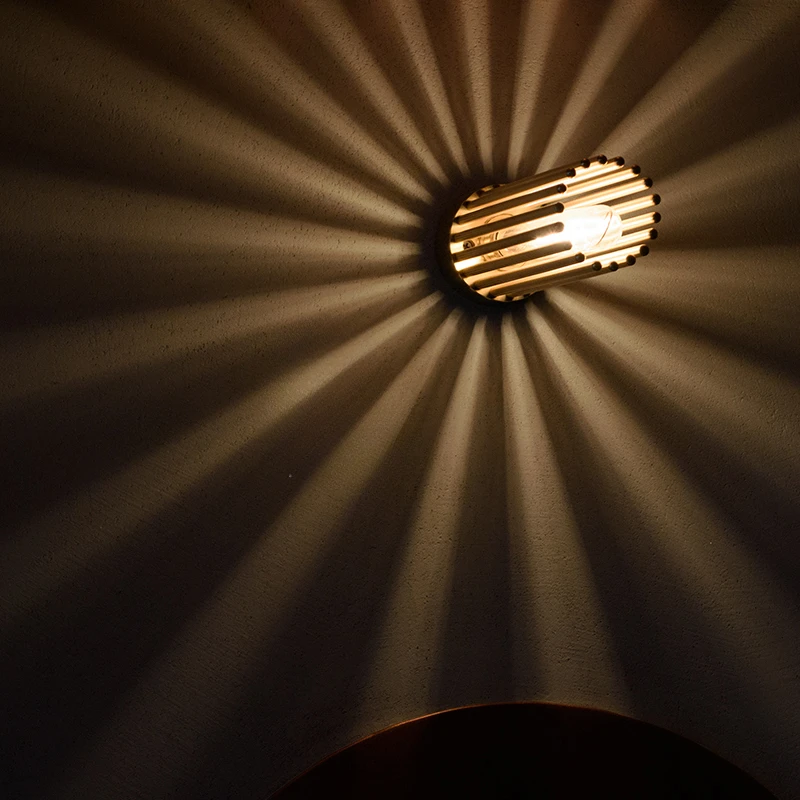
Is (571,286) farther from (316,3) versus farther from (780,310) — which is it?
(316,3)

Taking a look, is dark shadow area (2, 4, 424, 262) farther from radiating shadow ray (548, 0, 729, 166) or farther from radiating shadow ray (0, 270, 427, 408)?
radiating shadow ray (548, 0, 729, 166)

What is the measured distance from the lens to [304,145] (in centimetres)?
117

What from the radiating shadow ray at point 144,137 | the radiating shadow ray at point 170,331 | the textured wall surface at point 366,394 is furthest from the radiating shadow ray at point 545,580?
the radiating shadow ray at point 144,137

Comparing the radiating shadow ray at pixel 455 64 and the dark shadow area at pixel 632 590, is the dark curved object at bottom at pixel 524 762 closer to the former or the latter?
the dark shadow area at pixel 632 590

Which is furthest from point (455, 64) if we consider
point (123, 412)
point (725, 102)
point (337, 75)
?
point (123, 412)

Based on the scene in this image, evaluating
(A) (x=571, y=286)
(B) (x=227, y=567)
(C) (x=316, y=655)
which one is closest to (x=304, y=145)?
(A) (x=571, y=286)

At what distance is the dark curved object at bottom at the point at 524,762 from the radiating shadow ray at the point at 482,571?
0.14ft

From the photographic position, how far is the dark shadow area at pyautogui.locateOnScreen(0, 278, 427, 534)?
1.06 meters

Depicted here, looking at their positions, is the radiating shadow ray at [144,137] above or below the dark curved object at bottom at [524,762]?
above

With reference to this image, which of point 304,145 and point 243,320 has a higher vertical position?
point 304,145

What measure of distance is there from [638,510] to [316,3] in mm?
849

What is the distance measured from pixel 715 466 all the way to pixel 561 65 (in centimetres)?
64

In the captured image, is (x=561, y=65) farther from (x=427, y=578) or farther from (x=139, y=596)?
(x=139, y=596)

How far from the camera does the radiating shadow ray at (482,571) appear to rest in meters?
1.20
